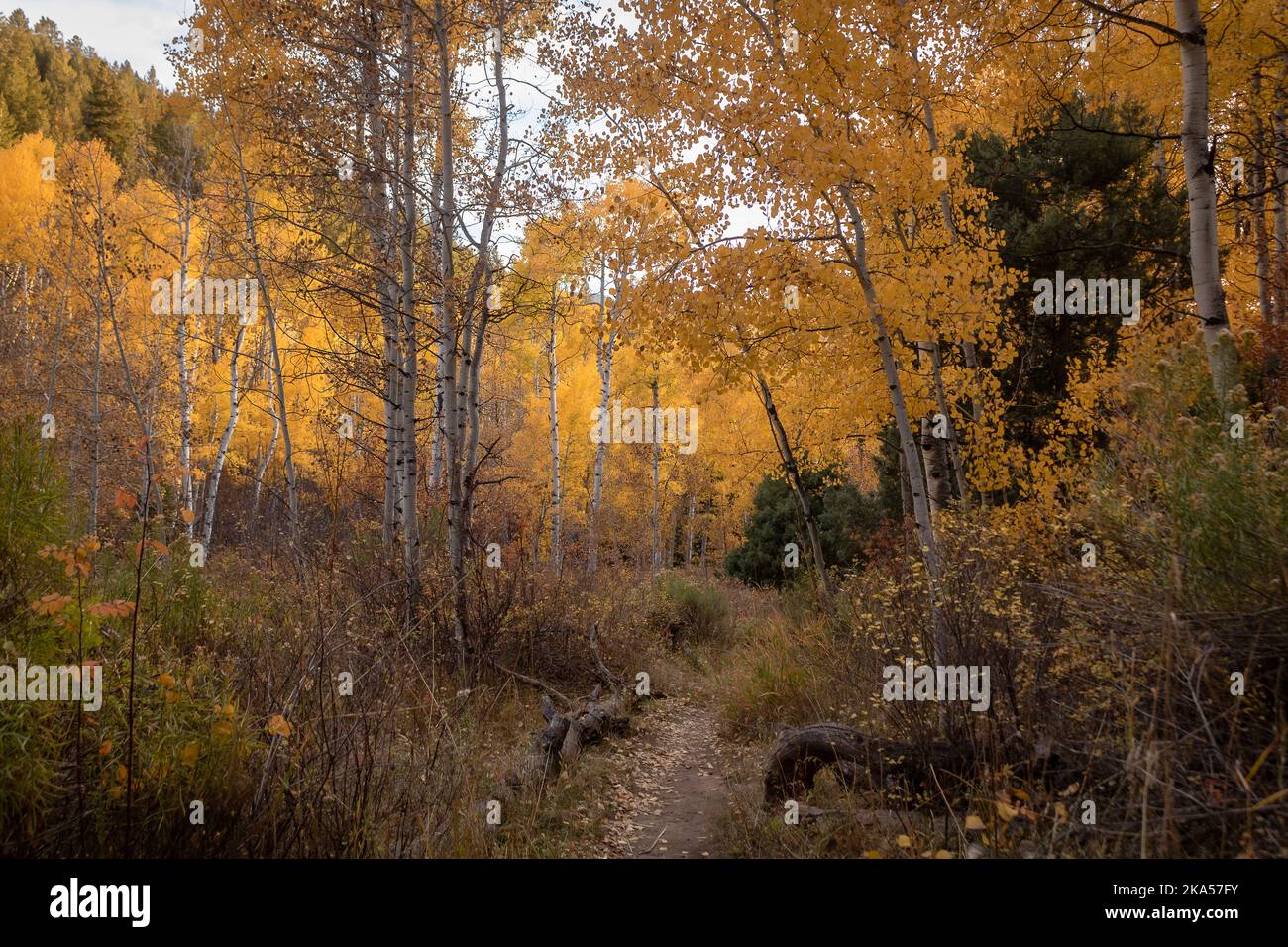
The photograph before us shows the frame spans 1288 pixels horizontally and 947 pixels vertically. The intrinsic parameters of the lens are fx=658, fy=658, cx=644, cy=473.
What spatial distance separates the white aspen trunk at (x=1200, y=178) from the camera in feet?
13.6

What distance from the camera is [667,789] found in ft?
17.0

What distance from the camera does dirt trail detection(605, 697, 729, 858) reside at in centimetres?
412

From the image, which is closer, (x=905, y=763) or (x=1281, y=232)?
(x=905, y=763)

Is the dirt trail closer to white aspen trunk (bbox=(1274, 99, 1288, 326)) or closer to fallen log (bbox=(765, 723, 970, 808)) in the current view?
fallen log (bbox=(765, 723, 970, 808))

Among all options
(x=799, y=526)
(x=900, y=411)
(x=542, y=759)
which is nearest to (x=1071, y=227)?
(x=900, y=411)

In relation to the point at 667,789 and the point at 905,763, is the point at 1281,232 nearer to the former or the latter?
the point at 905,763

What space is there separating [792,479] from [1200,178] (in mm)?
5913

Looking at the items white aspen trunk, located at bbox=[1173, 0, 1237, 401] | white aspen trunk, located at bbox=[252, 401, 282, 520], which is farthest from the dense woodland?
white aspen trunk, located at bbox=[252, 401, 282, 520]

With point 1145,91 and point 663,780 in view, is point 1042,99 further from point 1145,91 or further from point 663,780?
point 663,780

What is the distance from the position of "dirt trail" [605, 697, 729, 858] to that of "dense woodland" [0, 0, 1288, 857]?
0.06 meters

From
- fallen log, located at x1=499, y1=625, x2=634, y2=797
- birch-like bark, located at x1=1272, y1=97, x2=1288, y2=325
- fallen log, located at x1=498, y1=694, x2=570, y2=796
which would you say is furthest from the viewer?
birch-like bark, located at x1=1272, y1=97, x2=1288, y2=325

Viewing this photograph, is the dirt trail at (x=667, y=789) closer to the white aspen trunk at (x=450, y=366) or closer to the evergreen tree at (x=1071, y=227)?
the white aspen trunk at (x=450, y=366)

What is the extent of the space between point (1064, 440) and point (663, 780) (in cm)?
599

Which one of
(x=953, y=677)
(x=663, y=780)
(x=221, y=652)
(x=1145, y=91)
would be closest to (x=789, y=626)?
(x=663, y=780)
